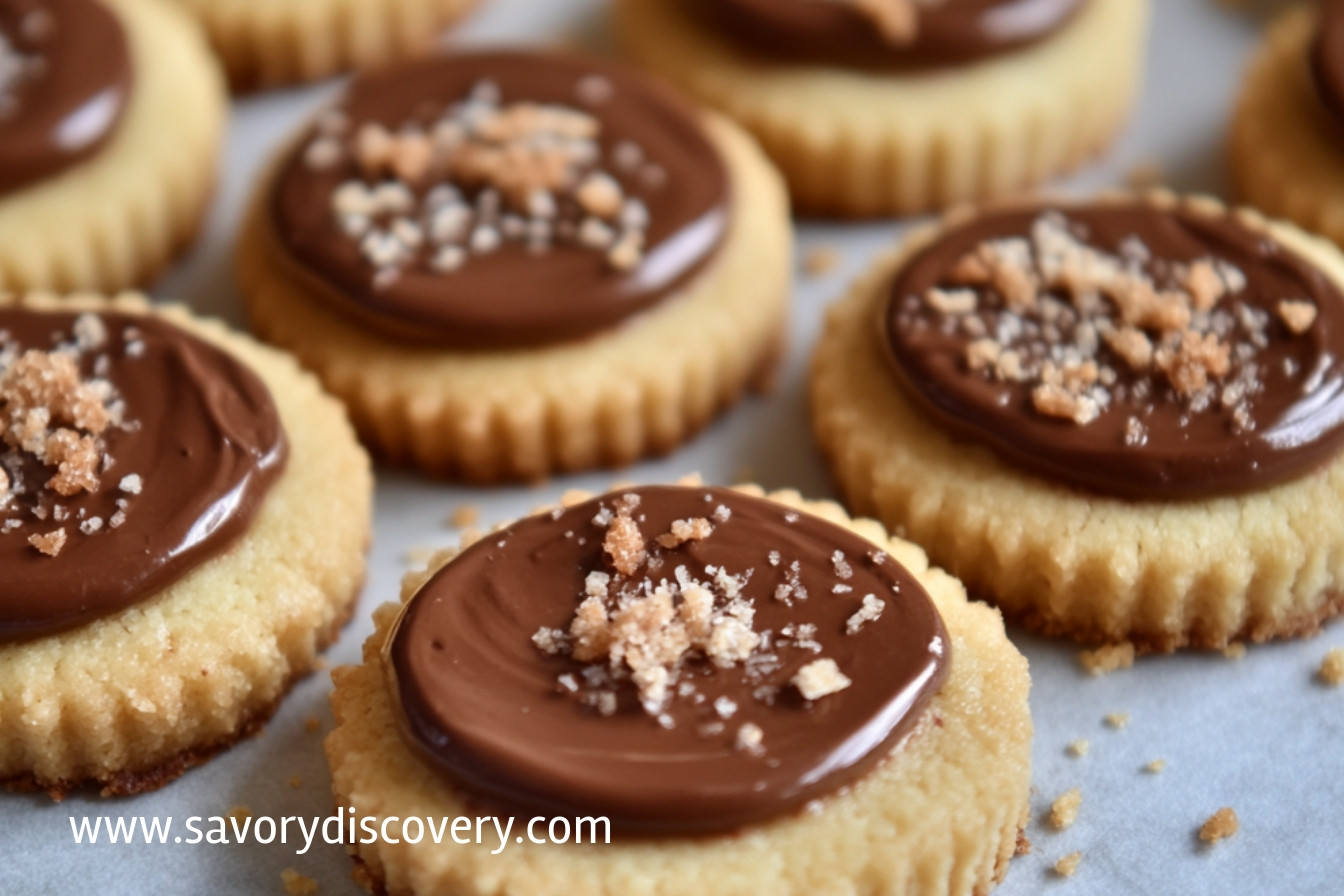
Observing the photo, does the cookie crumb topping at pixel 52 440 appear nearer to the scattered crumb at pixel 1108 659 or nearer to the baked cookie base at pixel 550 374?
the baked cookie base at pixel 550 374

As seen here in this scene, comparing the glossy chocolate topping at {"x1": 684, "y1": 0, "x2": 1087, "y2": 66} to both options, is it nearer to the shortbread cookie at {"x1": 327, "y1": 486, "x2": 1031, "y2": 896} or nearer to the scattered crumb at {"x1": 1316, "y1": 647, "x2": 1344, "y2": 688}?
the shortbread cookie at {"x1": 327, "y1": 486, "x2": 1031, "y2": 896}

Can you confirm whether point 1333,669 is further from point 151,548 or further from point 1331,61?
point 151,548

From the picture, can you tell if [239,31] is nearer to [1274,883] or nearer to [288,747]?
[288,747]

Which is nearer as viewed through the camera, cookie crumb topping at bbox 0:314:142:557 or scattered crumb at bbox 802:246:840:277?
cookie crumb topping at bbox 0:314:142:557

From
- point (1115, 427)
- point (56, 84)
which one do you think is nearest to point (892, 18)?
point (1115, 427)

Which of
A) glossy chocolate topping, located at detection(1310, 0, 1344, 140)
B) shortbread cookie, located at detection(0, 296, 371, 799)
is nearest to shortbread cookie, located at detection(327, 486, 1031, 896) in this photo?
shortbread cookie, located at detection(0, 296, 371, 799)

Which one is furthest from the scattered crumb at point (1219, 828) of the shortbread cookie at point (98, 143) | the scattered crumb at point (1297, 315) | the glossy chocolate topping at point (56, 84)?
the glossy chocolate topping at point (56, 84)
